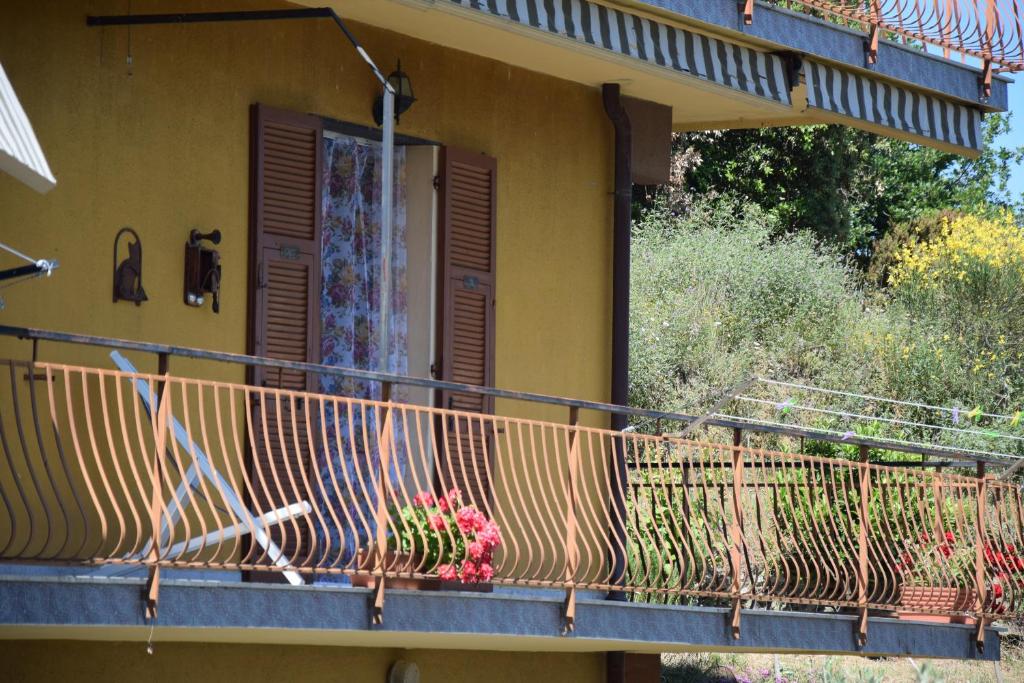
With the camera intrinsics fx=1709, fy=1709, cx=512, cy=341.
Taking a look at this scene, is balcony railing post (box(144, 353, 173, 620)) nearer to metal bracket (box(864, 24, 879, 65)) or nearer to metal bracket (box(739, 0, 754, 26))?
metal bracket (box(739, 0, 754, 26))

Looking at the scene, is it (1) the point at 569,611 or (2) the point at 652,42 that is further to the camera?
(2) the point at 652,42

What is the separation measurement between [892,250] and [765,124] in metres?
16.9

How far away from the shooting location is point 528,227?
11.1 m

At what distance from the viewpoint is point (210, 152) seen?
905 centimetres

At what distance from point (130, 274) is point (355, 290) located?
6.24 feet

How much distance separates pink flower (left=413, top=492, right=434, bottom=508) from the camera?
8578 mm

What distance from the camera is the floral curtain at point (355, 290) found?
1002 centimetres

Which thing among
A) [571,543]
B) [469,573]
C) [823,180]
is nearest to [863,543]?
[571,543]

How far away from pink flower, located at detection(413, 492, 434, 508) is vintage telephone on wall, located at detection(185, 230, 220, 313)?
1509 millimetres

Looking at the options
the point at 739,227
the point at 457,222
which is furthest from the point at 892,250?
the point at 457,222

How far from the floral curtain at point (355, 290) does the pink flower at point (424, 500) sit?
1.22m

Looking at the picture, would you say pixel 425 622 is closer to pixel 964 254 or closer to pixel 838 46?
pixel 838 46

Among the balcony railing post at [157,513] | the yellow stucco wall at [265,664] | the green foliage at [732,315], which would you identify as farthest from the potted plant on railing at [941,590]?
the green foliage at [732,315]

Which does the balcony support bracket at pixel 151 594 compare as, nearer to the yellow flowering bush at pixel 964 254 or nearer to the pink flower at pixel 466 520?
the pink flower at pixel 466 520
